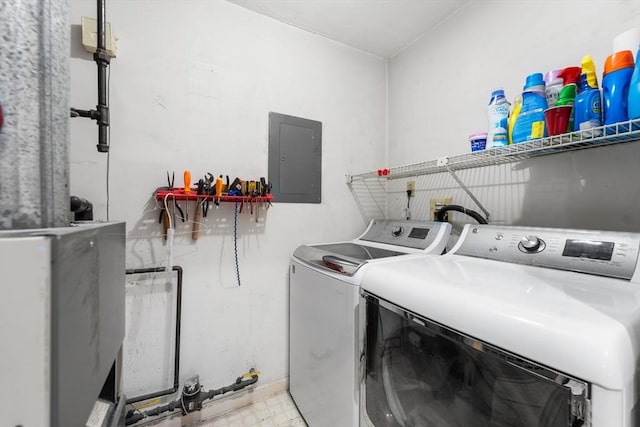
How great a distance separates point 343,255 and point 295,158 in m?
0.78

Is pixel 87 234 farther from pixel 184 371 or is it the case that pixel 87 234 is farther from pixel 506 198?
pixel 506 198

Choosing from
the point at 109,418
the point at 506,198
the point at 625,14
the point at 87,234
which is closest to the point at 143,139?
the point at 87,234

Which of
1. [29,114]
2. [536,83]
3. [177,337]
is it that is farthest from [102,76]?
[536,83]

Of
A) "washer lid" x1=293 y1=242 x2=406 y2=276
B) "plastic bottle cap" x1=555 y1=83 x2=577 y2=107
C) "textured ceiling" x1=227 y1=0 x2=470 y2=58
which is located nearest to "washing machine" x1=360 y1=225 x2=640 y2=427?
"washer lid" x1=293 y1=242 x2=406 y2=276

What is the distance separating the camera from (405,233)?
5.20ft

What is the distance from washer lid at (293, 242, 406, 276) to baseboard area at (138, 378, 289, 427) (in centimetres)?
87

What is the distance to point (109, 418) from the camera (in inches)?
31.2

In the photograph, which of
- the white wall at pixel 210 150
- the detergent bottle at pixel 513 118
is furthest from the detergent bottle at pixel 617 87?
the white wall at pixel 210 150

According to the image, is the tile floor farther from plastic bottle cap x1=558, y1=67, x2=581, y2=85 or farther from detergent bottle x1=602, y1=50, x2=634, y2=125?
plastic bottle cap x1=558, y1=67, x2=581, y2=85

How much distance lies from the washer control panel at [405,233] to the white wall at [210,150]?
0.86 ft

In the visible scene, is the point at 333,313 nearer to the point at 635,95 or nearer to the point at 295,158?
the point at 295,158

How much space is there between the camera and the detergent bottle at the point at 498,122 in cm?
109

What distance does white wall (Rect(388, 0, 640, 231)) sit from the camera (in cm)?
105

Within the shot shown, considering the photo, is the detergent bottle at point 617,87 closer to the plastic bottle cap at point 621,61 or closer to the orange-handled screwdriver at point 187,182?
the plastic bottle cap at point 621,61
